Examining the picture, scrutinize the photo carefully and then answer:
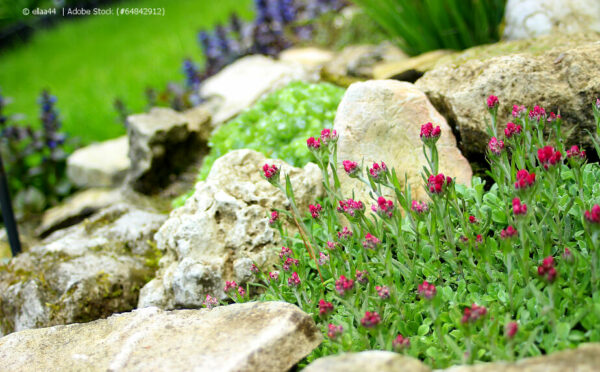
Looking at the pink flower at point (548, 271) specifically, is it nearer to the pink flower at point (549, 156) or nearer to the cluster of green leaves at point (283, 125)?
the pink flower at point (549, 156)

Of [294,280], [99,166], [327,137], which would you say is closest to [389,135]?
[327,137]

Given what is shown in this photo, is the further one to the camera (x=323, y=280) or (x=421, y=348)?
(x=323, y=280)

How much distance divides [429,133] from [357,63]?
3410 millimetres

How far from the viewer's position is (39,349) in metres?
3.06

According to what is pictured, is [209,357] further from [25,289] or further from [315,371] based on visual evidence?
[25,289]

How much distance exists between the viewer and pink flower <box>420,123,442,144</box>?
2.77 meters

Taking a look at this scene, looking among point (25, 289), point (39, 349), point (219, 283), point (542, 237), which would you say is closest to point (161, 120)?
point (25, 289)

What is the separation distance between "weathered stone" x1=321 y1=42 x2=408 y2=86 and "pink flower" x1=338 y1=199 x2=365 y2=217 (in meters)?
3.00

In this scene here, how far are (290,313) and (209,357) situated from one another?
1.38ft

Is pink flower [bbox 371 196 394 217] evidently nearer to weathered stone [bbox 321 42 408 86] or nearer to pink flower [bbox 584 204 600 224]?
pink flower [bbox 584 204 600 224]

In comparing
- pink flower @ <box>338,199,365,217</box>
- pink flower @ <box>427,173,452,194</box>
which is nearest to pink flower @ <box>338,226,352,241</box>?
pink flower @ <box>338,199,365,217</box>

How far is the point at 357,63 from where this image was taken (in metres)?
6.02

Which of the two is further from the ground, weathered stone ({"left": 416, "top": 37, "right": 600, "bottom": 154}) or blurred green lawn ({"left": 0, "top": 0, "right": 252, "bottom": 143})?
blurred green lawn ({"left": 0, "top": 0, "right": 252, "bottom": 143})

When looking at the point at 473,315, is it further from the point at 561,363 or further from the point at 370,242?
the point at 370,242
